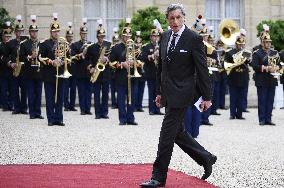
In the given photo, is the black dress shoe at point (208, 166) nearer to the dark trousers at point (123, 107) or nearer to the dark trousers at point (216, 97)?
the dark trousers at point (123, 107)

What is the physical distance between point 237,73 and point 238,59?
35cm

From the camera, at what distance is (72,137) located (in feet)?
48.7

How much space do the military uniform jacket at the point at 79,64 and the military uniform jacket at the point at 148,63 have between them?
4.85ft

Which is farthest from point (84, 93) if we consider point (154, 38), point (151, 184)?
point (151, 184)

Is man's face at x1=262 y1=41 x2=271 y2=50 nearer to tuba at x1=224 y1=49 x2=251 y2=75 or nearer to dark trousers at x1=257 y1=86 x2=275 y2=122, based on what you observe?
dark trousers at x1=257 y1=86 x2=275 y2=122

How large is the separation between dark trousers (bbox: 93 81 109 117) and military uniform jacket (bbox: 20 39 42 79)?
5.32 ft

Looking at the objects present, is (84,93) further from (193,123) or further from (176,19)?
(176,19)

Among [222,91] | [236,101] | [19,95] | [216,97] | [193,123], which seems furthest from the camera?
[222,91]

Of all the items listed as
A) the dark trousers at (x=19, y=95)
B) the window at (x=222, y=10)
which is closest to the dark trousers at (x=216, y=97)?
the dark trousers at (x=19, y=95)

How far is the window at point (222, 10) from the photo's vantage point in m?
28.1

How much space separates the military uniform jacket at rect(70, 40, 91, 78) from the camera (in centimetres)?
2081

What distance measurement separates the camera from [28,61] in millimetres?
19516

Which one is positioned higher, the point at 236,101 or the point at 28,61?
the point at 28,61

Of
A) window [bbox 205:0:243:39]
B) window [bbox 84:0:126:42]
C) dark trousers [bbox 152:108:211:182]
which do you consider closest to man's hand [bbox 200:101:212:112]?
dark trousers [bbox 152:108:211:182]
